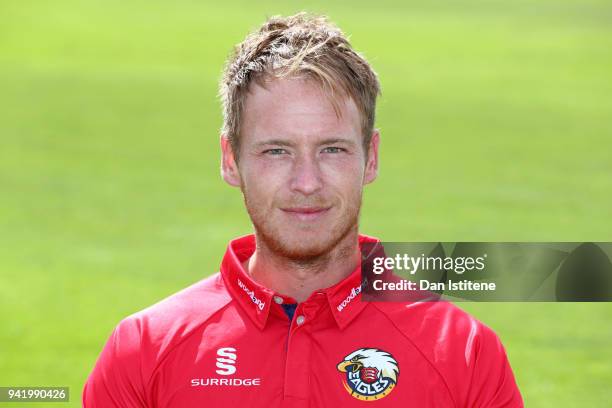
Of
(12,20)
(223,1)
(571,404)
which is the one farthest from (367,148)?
(223,1)

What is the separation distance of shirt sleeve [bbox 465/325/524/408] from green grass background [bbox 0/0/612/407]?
231 inches

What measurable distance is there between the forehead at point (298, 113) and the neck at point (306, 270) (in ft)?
1.05

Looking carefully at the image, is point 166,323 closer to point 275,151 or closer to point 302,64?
→ point 275,151

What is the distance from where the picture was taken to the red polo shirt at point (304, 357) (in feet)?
10.7

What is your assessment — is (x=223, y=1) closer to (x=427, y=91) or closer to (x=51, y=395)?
(x=427, y=91)

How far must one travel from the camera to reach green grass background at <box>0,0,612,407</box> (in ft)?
35.4

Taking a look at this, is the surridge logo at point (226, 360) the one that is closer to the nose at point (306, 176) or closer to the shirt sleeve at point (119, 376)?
the shirt sleeve at point (119, 376)

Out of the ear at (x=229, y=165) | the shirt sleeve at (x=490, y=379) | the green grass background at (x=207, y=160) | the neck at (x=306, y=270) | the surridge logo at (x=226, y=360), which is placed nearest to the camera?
the shirt sleeve at (x=490, y=379)

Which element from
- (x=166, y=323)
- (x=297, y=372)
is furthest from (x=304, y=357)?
(x=166, y=323)

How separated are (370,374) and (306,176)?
1.86ft

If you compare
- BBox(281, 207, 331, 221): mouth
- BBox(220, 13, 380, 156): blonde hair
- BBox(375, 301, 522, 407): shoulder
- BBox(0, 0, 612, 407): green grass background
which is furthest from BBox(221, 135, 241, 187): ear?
BBox(0, 0, 612, 407): green grass background

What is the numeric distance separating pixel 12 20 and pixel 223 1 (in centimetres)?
741

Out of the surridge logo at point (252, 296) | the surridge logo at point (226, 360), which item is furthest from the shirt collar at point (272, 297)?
the surridge logo at point (226, 360)

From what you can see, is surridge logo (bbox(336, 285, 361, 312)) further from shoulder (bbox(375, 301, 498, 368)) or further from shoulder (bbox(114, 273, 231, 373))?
shoulder (bbox(114, 273, 231, 373))
